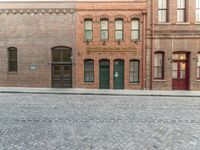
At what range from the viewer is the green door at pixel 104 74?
22.9 meters

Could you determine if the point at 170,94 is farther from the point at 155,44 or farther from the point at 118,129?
the point at 118,129

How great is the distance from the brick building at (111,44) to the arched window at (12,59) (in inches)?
245

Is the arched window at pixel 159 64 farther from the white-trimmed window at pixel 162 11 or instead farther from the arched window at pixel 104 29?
the arched window at pixel 104 29

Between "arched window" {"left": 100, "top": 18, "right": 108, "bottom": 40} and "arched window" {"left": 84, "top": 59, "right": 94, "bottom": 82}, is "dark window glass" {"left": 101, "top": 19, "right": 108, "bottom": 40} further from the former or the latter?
"arched window" {"left": 84, "top": 59, "right": 94, "bottom": 82}

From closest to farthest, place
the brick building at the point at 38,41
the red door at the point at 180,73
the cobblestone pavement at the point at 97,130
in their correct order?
1. the cobblestone pavement at the point at 97,130
2. the red door at the point at 180,73
3. the brick building at the point at 38,41

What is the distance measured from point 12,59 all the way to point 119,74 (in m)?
10.5

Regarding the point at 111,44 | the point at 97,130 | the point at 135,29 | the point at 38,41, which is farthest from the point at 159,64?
the point at 97,130

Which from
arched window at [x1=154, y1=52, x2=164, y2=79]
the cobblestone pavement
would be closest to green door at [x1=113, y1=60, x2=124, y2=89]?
arched window at [x1=154, y1=52, x2=164, y2=79]

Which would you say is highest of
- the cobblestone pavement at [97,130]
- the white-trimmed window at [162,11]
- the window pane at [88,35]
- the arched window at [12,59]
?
the white-trimmed window at [162,11]

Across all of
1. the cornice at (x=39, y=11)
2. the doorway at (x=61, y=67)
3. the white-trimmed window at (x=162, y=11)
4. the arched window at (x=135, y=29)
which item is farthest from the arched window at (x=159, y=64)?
the cornice at (x=39, y=11)

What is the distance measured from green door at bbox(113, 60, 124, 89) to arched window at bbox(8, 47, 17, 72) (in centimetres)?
975

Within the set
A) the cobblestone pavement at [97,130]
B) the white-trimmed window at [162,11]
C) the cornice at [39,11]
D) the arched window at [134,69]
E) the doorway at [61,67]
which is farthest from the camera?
the doorway at [61,67]

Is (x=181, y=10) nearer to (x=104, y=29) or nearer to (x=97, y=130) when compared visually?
(x=104, y=29)

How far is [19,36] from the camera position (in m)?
23.5
